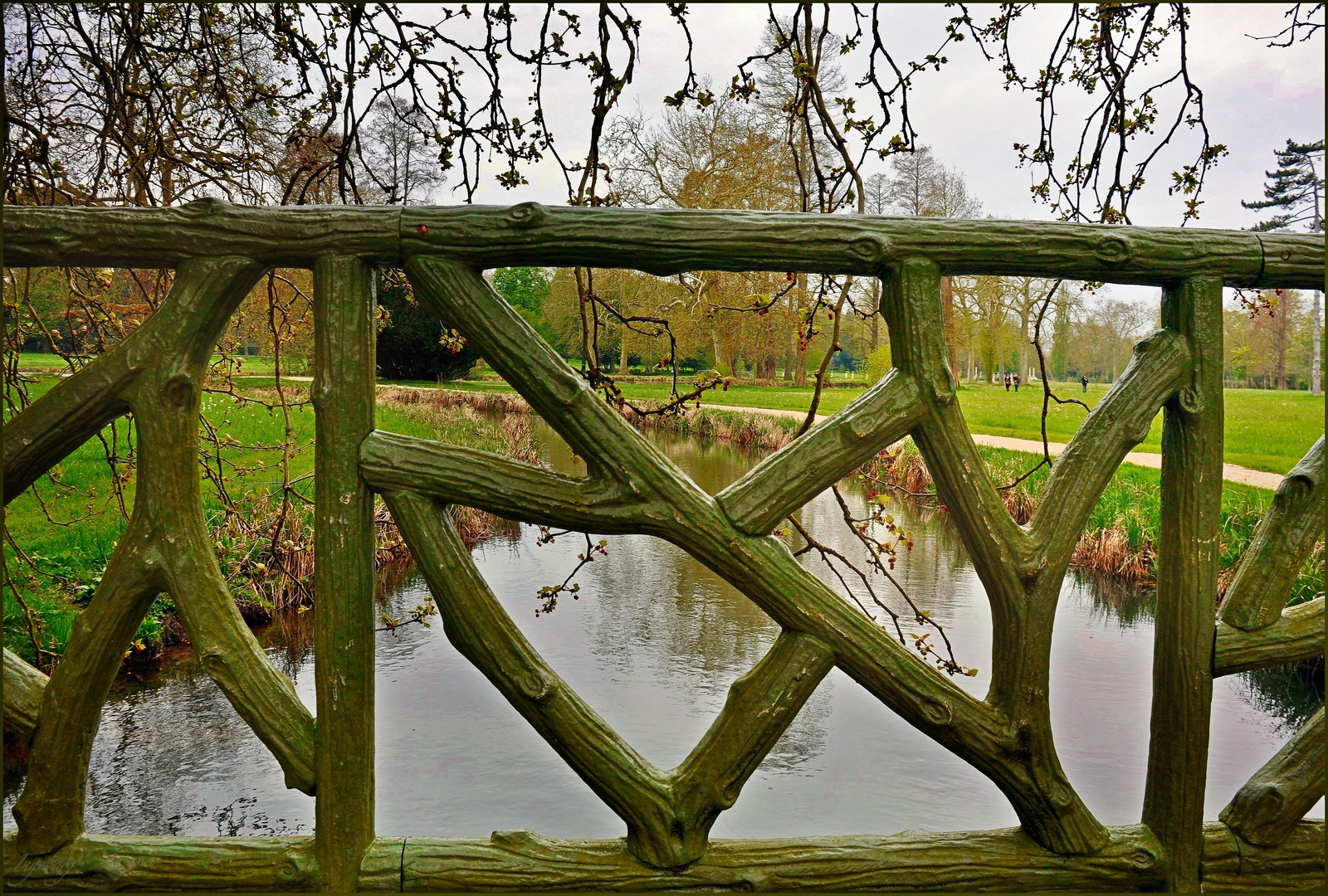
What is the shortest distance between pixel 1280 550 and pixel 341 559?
5.49 ft

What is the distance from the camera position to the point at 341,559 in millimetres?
1379

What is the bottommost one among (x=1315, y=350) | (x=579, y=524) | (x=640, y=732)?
(x=640, y=732)

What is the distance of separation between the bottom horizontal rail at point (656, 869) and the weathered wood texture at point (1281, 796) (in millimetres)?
28

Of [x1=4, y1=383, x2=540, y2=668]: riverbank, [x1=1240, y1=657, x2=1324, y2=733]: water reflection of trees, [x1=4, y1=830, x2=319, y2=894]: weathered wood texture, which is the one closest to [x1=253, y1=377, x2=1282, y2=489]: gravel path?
[x1=4, y1=383, x2=540, y2=668]: riverbank

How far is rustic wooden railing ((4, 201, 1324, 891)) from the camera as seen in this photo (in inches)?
53.9

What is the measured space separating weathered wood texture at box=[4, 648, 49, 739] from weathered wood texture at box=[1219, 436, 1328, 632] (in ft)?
7.01

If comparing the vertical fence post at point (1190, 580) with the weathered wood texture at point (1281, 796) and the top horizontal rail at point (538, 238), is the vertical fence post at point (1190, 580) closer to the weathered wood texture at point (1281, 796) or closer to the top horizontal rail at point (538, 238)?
the weathered wood texture at point (1281, 796)

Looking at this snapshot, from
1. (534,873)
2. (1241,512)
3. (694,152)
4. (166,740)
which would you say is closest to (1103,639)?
(1241,512)

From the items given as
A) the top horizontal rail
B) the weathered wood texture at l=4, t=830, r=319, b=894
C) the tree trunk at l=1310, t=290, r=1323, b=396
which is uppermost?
the tree trunk at l=1310, t=290, r=1323, b=396

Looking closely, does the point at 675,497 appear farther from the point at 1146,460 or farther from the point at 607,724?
the point at 1146,460

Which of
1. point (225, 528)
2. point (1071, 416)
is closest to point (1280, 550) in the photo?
point (225, 528)

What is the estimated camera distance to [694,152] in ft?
13.1

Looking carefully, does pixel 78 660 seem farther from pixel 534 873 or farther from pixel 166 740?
pixel 166 740

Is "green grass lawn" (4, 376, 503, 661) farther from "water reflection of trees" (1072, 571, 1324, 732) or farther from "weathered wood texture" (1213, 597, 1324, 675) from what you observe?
"water reflection of trees" (1072, 571, 1324, 732)
